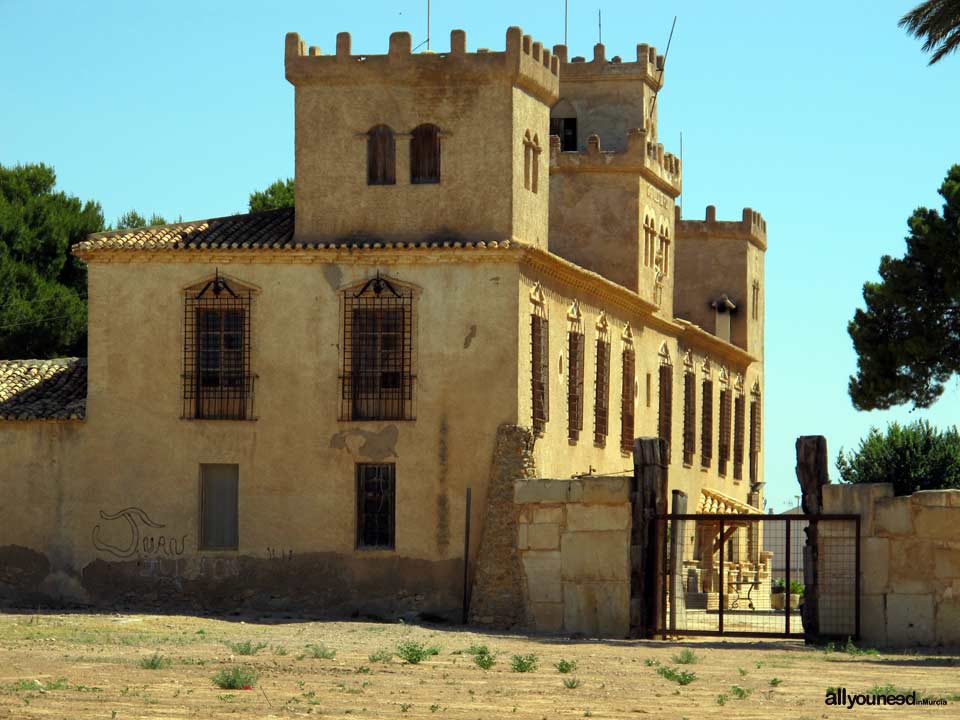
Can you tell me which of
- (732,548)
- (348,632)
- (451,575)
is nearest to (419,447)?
(451,575)

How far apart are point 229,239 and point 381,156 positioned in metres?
3.13

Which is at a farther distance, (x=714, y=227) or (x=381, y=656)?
(x=714, y=227)

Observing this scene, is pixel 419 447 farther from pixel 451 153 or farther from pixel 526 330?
pixel 451 153

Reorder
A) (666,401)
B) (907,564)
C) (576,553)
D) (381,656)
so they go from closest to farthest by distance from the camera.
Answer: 1. (381,656)
2. (907,564)
3. (576,553)
4. (666,401)

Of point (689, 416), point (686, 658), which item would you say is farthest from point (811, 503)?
point (689, 416)

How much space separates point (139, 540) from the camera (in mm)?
35531

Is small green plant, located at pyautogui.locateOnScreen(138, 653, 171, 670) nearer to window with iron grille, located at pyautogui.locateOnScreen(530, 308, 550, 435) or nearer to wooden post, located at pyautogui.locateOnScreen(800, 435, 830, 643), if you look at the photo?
wooden post, located at pyautogui.locateOnScreen(800, 435, 830, 643)

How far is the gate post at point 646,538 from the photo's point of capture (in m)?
30.1

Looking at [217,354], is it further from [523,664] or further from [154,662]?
[523,664]

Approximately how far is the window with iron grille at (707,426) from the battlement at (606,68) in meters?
7.88

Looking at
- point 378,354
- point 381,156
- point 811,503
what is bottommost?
point 811,503

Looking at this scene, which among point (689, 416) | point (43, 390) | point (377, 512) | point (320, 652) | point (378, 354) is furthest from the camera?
point (689, 416)

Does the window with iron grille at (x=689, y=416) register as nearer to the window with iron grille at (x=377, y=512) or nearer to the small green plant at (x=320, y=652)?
the window with iron grille at (x=377, y=512)

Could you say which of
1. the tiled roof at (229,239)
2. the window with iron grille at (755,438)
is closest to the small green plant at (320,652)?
the tiled roof at (229,239)
